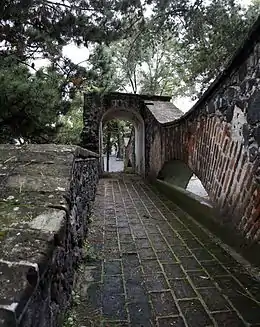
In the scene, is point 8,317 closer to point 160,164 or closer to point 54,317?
point 54,317

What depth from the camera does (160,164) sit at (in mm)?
7172

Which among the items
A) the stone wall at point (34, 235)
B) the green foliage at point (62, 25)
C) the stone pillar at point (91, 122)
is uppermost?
the green foliage at point (62, 25)

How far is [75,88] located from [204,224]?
408cm

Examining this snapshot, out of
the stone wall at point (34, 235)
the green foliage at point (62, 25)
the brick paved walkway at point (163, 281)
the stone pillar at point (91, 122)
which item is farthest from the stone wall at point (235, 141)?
the stone pillar at point (91, 122)

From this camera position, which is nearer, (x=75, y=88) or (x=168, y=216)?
(x=168, y=216)

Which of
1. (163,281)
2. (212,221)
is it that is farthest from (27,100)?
(163,281)

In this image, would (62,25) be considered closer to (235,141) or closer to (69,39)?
(69,39)

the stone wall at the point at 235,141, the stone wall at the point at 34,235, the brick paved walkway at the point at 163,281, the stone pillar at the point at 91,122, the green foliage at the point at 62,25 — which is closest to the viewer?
the stone wall at the point at 34,235

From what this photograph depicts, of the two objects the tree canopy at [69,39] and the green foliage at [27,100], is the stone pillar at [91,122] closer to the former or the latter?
the tree canopy at [69,39]

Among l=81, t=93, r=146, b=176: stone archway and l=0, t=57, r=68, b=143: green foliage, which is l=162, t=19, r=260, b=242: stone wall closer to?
l=0, t=57, r=68, b=143: green foliage

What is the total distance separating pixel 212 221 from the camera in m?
3.57

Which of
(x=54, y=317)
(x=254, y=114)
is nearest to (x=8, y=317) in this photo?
(x=54, y=317)

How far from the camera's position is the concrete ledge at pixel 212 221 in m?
2.62

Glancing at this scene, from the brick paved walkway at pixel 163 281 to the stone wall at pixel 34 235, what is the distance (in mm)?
312
